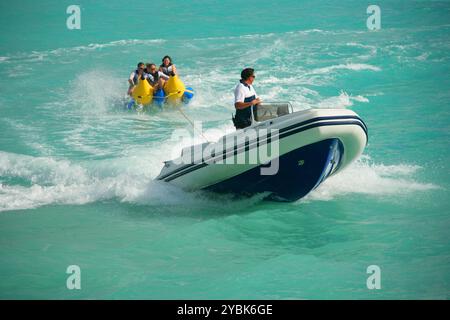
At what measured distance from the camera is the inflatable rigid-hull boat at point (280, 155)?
7156mm

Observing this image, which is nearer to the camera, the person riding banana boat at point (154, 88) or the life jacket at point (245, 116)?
the life jacket at point (245, 116)

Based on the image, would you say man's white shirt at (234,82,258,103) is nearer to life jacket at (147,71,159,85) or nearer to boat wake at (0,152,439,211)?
boat wake at (0,152,439,211)

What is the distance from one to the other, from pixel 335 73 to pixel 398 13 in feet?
21.6

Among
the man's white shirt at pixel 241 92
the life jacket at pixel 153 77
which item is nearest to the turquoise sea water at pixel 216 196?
the life jacket at pixel 153 77

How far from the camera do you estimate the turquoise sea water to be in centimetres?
638

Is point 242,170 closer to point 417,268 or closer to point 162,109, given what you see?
point 417,268

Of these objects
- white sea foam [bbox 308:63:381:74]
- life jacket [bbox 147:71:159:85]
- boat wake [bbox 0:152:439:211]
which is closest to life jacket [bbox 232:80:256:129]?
boat wake [bbox 0:152:439:211]

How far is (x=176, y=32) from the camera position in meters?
20.2

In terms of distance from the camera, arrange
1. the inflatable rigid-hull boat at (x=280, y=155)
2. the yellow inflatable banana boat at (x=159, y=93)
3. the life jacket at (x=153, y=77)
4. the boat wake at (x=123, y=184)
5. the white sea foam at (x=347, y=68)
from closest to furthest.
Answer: the inflatable rigid-hull boat at (x=280, y=155) → the boat wake at (x=123, y=184) → the yellow inflatable banana boat at (x=159, y=93) → the life jacket at (x=153, y=77) → the white sea foam at (x=347, y=68)

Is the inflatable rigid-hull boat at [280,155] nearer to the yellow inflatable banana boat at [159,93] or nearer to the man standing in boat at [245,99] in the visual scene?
the man standing in boat at [245,99]

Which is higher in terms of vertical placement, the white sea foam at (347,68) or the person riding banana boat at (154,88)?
the white sea foam at (347,68)

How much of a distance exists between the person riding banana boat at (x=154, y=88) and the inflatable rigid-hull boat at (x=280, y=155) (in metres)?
4.72

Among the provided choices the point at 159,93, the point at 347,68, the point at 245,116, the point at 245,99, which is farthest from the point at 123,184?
the point at 347,68
